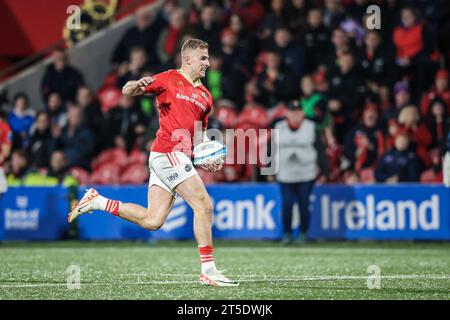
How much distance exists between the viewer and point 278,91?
1852 cm

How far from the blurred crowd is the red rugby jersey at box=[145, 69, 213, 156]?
6.88 metres

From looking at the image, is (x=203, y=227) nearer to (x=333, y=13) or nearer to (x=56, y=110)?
(x=333, y=13)

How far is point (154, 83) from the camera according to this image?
9.99 metres

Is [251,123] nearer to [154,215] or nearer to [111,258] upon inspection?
[111,258]

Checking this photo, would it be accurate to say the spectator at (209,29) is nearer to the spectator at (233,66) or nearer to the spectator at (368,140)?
the spectator at (233,66)

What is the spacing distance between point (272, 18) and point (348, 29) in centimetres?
150

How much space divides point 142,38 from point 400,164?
244 inches

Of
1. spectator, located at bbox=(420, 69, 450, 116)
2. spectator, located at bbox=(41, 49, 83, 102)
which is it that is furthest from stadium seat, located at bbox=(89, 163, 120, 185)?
spectator, located at bbox=(420, 69, 450, 116)

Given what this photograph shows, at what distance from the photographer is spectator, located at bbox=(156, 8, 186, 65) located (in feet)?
66.7

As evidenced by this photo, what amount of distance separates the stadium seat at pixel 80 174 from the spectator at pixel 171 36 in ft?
8.50

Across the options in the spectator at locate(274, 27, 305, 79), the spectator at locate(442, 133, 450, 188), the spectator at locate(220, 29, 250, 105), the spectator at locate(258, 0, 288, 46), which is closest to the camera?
the spectator at locate(442, 133, 450, 188)

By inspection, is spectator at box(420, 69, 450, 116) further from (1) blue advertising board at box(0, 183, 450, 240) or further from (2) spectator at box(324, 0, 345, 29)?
(2) spectator at box(324, 0, 345, 29)

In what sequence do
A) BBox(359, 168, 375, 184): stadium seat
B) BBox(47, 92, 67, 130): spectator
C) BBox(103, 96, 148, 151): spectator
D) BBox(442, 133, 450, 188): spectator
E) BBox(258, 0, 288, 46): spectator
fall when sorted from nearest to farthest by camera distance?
BBox(442, 133, 450, 188): spectator
BBox(359, 168, 375, 184): stadium seat
BBox(103, 96, 148, 151): spectator
BBox(258, 0, 288, 46): spectator
BBox(47, 92, 67, 130): spectator
